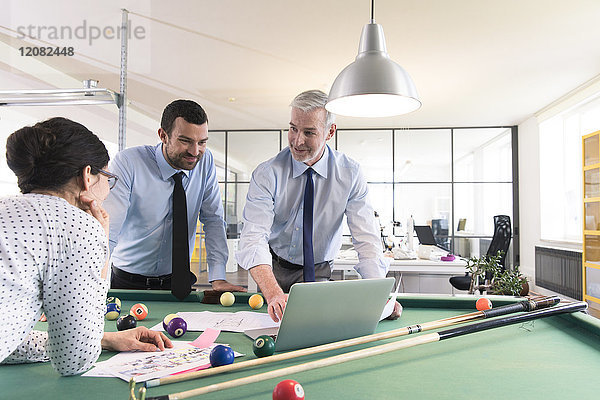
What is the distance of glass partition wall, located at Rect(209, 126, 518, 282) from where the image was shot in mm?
9094

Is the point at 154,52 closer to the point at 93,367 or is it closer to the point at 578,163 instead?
the point at 93,367

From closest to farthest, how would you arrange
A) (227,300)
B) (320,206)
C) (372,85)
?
(227,300) → (372,85) → (320,206)

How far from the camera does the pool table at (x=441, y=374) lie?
0.98m

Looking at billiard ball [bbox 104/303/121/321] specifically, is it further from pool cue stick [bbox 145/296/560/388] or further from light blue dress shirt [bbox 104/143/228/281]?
pool cue stick [bbox 145/296/560/388]

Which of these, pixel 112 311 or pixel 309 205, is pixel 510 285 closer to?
pixel 309 205

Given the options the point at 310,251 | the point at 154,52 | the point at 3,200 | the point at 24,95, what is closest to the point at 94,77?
the point at 154,52

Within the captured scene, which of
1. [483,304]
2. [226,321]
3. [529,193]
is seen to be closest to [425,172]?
[529,193]

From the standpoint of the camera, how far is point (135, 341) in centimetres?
128

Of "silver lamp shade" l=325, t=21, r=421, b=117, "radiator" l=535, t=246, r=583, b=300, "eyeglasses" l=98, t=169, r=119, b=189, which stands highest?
"silver lamp shade" l=325, t=21, r=421, b=117

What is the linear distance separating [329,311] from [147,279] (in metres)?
1.53

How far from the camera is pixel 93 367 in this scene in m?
1.15

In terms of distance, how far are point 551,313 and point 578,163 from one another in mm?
6009

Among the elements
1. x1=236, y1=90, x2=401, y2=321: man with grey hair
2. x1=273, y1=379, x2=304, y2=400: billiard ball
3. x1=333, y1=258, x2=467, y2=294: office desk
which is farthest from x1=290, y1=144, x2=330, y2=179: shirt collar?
x1=333, y1=258, x2=467, y2=294: office desk

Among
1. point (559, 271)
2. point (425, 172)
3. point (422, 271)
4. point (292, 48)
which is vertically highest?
point (292, 48)
